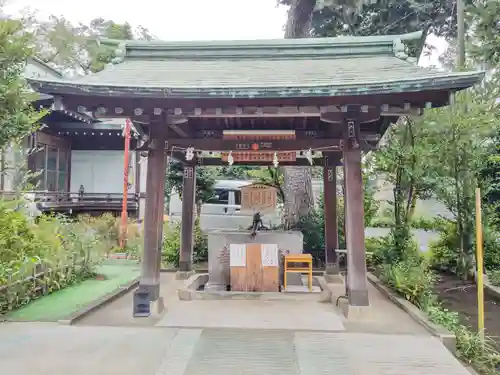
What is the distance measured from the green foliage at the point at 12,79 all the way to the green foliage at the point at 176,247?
5998mm

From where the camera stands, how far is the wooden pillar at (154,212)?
5816mm

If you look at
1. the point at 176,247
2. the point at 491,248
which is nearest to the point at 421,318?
the point at 491,248

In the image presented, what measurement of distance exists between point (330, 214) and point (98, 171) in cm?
1185

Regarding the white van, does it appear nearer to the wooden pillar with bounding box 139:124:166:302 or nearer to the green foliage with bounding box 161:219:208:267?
the green foliage with bounding box 161:219:208:267

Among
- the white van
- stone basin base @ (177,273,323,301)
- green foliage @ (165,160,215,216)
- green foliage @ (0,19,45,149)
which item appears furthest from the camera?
the white van

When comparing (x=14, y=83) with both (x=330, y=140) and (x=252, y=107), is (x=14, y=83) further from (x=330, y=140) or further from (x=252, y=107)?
(x=330, y=140)

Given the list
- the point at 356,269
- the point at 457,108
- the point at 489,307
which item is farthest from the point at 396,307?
the point at 457,108

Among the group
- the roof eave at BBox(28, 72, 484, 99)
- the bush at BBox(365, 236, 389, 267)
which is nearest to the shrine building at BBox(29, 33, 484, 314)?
the roof eave at BBox(28, 72, 484, 99)

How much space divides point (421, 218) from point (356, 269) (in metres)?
14.1

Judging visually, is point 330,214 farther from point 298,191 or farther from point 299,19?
point 299,19

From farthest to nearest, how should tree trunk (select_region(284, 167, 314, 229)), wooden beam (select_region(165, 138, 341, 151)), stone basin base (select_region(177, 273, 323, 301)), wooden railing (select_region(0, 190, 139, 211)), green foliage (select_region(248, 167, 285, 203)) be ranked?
wooden railing (select_region(0, 190, 139, 211))
green foliage (select_region(248, 167, 285, 203))
tree trunk (select_region(284, 167, 314, 229))
stone basin base (select_region(177, 273, 323, 301))
wooden beam (select_region(165, 138, 341, 151))

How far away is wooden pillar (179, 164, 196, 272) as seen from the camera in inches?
340

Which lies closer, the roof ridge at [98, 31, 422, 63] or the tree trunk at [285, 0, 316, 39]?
the roof ridge at [98, 31, 422, 63]

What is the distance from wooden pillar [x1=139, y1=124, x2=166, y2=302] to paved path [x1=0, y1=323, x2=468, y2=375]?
90cm
